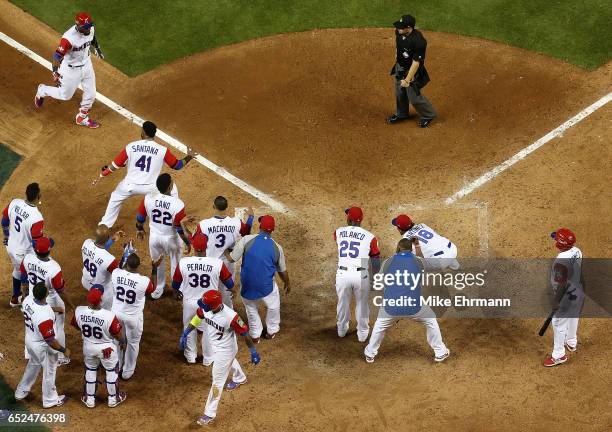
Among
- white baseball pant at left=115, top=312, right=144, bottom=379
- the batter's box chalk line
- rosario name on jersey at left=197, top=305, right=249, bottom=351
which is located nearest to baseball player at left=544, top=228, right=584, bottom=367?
the batter's box chalk line

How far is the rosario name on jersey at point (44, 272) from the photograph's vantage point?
13188 mm

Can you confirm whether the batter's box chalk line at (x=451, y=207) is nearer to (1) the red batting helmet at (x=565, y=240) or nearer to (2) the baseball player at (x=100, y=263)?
(1) the red batting helmet at (x=565, y=240)

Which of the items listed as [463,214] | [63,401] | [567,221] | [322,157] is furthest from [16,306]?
[567,221]

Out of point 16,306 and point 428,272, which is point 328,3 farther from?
point 16,306

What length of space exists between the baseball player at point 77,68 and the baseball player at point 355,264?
6001 millimetres

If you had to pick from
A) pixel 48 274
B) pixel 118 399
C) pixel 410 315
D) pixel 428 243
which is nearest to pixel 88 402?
pixel 118 399

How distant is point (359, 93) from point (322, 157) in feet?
6.03

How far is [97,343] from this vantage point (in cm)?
1280

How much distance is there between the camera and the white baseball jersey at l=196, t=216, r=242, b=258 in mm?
13742

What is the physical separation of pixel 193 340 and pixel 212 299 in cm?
156

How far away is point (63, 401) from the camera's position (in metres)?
13.3

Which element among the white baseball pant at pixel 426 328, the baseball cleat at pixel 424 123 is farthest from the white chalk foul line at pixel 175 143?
the white baseball pant at pixel 426 328

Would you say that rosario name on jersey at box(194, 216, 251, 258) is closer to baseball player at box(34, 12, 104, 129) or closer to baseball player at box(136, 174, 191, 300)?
baseball player at box(136, 174, 191, 300)

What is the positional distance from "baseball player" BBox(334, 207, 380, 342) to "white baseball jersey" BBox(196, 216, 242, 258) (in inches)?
57.0
